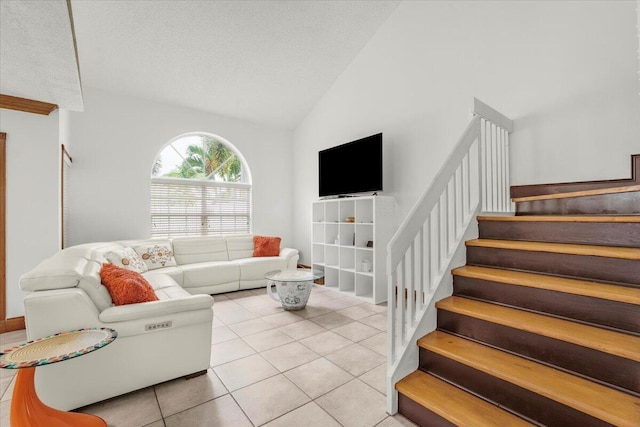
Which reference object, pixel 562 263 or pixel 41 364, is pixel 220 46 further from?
pixel 562 263

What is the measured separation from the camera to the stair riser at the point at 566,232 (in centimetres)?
178

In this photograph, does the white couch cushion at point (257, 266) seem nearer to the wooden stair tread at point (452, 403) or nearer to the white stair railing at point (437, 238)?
the white stair railing at point (437, 238)

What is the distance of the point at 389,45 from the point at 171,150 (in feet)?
13.2

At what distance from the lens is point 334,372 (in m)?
2.22

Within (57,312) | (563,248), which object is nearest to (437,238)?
(563,248)

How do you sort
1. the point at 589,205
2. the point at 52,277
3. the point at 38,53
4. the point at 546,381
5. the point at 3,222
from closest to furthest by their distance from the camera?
the point at 546,381, the point at 52,277, the point at 38,53, the point at 589,205, the point at 3,222

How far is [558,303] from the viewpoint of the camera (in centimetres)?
168

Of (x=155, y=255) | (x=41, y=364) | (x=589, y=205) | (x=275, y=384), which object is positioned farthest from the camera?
(x=155, y=255)

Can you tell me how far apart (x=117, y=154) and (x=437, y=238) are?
15.6 ft

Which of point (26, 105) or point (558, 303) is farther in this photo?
point (26, 105)

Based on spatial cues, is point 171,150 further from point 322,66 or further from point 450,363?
point 450,363

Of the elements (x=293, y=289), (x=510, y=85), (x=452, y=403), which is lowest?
(x=452, y=403)

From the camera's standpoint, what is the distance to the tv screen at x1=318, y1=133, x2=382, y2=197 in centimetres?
416

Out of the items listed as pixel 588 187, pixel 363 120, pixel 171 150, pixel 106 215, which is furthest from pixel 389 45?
pixel 106 215
